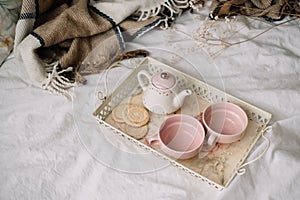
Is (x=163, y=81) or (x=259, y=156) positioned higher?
(x=163, y=81)

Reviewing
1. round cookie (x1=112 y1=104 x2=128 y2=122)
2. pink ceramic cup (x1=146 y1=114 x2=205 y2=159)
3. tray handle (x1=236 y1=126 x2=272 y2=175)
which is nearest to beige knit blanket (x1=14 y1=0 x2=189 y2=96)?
round cookie (x1=112 y1=104 x2=128 y2=122)

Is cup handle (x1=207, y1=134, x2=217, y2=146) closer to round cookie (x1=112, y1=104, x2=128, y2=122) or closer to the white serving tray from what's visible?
the white serving tray

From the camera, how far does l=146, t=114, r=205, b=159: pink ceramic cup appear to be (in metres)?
0.81

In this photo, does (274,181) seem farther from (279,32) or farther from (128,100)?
(279,32)

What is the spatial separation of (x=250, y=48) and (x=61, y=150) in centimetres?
51

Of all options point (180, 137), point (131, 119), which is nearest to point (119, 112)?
point (131, 119)

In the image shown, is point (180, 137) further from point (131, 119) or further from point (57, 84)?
point (57, 84)

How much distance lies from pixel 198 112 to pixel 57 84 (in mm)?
322

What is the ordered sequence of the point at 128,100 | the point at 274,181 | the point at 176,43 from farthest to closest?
the point at 176,43 → the point at 128,100 → the point at 274,181

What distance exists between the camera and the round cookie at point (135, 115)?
0.87m

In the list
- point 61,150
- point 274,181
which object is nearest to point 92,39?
point 61,150

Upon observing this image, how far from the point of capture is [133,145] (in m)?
0.86

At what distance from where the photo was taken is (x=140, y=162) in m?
0.83

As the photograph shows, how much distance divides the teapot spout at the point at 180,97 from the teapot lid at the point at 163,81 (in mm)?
25
